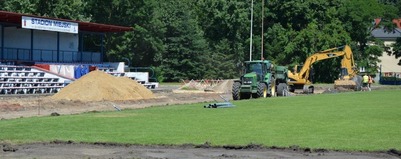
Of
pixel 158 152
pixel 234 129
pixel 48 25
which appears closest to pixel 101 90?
pixel 48 25

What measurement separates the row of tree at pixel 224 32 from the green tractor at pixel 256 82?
1547 inches

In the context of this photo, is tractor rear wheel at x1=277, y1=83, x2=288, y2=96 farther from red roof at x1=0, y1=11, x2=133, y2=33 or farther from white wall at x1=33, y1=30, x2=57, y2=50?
white wall at x1=33, y1=30, x2=57, y2=50

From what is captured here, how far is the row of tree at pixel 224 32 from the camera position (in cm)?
8819

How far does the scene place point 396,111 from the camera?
2947 centimetres

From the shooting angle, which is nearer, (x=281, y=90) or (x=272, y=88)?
(x=272, y=88)

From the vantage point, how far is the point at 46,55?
61.3 meters

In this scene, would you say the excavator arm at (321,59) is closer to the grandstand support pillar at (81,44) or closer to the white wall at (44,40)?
the grandstand support pillar at (81,44)

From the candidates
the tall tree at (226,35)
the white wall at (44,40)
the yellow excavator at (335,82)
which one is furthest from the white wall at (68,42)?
the tall tree at (226,35)

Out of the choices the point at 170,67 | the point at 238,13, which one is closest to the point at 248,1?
the point at 238,13

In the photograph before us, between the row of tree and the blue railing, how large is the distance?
1527 cm

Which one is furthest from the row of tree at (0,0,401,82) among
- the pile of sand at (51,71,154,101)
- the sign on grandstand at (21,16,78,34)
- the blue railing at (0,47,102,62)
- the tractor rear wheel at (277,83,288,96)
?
the tractor rear wheel at (277,83,288,96)

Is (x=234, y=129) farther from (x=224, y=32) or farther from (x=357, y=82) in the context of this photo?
(x=224, y=32)

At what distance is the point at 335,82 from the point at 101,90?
99.9 feet

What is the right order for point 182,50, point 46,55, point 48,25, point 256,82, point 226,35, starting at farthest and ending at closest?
point 226,35 → point 182,50 → point 46,55 → point 48,25 → point 256,82
